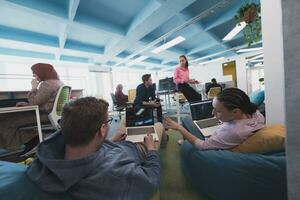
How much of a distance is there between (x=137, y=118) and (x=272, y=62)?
50.1 inches

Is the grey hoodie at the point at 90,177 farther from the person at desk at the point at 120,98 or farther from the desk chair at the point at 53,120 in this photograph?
the person at desk at the point at 120,98

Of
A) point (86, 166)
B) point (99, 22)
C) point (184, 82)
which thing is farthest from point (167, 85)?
point (86, 166)

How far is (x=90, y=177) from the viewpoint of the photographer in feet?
2.01

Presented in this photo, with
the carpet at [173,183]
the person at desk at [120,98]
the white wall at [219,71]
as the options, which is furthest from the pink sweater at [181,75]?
the white wall at [219,71]

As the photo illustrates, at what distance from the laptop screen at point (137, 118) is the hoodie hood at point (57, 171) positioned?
2.71 ft

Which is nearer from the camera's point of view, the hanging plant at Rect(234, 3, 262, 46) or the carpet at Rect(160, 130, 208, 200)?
the carpet at Rect(160, 130, 208, 200)

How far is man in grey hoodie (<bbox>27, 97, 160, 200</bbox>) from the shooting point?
1.96 ft

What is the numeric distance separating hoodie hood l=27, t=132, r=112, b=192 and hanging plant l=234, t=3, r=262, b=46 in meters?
2.51

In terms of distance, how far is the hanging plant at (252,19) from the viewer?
6.96 feet

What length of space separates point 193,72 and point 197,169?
1167cm

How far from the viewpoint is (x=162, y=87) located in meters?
5.50

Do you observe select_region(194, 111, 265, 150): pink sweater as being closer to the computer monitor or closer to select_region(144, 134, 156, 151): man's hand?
select_region(144, 134, 156, 151): man's hand

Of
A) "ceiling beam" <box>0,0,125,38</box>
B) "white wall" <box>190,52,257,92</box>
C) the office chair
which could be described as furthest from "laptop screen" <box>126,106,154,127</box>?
"white wall" <box>190,52,257,92</box>

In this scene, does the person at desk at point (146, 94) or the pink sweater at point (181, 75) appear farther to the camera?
the pink sweater at point (181, 75)
